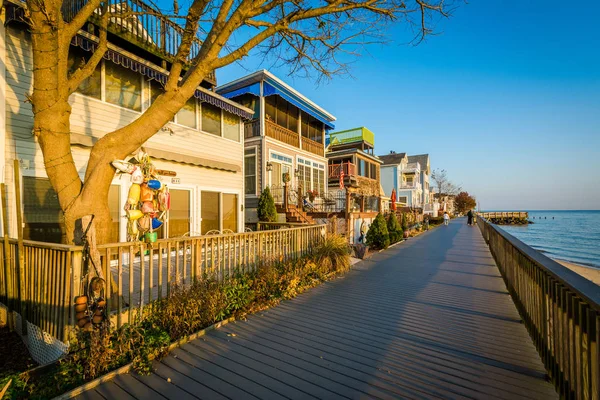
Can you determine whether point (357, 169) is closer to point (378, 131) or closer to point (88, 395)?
point (378, 131)

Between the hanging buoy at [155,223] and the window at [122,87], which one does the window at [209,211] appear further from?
the hanging buoy at [155,223]

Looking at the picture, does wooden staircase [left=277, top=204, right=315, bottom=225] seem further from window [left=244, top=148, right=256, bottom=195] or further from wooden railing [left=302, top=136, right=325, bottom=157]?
wooden railing [left=302, top=136, right=325, bottom=157]

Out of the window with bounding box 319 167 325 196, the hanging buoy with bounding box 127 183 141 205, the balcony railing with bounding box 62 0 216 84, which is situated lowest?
the hanging buoy with bounding box 127 183 141 205

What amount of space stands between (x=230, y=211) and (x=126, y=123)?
4560 millimetres

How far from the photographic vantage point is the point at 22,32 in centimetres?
602

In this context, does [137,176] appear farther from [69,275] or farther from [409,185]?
[409,185]

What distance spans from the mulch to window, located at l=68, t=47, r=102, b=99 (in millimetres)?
5508

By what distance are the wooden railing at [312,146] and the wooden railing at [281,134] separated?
2.77 ft

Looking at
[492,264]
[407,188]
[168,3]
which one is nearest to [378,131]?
[407,188]

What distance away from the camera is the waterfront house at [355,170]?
18.1 metres

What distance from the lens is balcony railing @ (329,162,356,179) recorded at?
21.0 m

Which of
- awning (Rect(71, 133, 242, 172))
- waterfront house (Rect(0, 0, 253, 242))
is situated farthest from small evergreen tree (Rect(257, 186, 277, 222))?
awning (Rect(71, 133, 242, 172))

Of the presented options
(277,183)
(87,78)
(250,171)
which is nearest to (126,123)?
(87,78)

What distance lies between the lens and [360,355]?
3.24 metres
